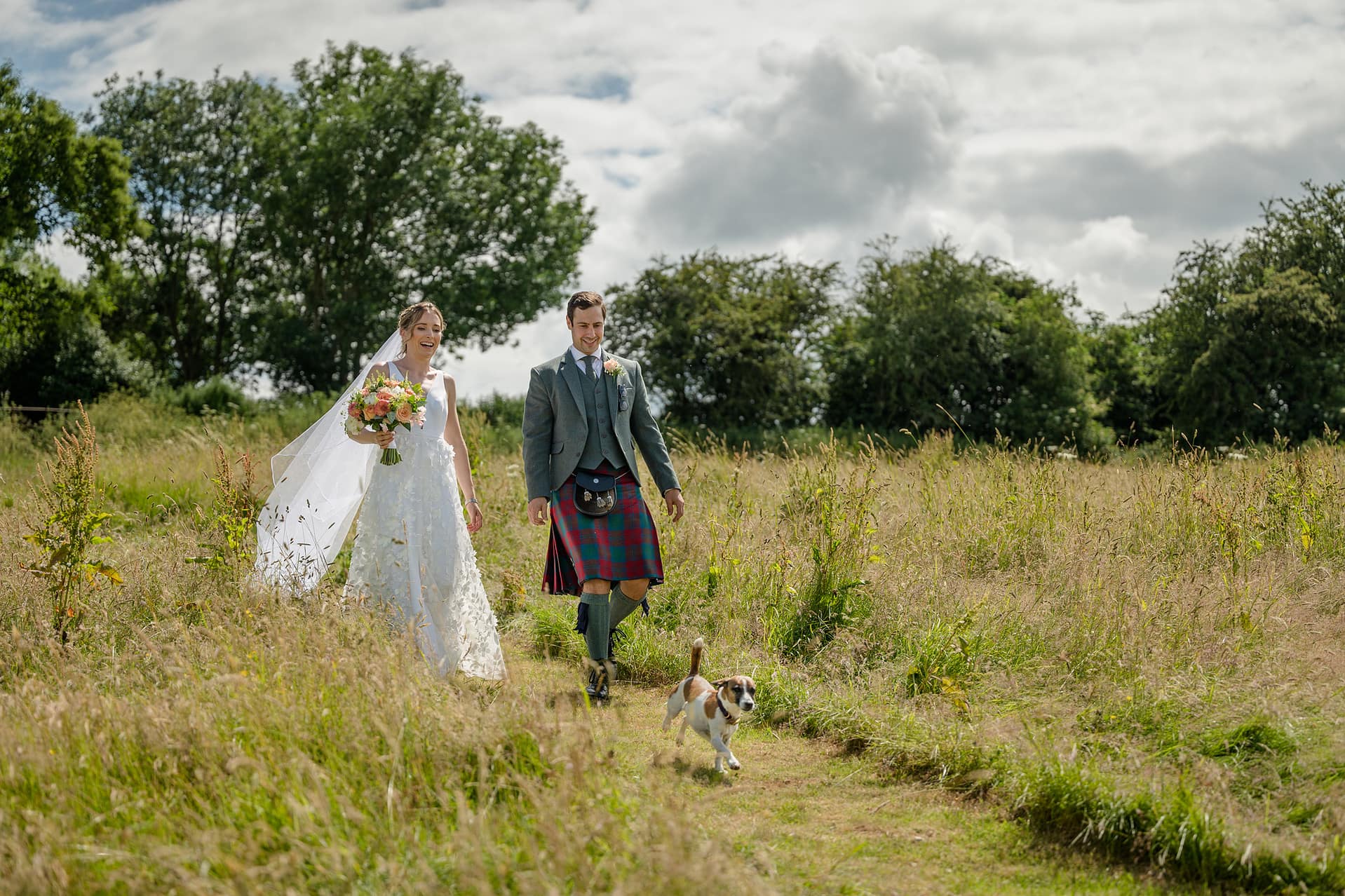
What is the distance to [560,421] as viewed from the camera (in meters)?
6.08

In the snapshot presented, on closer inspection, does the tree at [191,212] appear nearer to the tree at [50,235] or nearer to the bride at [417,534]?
the tree at [50,235]

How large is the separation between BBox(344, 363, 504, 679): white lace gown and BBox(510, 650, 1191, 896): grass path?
1320 millimetres

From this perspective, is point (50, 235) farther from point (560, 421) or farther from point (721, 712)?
point (721, 712)

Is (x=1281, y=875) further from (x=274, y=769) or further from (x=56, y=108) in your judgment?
(x=56, y=108)

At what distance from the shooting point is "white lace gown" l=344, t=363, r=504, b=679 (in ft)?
20.7

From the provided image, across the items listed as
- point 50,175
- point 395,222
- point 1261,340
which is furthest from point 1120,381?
point 50,175

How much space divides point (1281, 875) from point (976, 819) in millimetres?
1091

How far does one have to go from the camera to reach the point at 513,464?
12.2 metres

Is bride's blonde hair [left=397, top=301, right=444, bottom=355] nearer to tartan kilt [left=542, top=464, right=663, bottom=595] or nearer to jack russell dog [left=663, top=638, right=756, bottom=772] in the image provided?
tartan kilt [left=542, top=464, right=663, bottom=595]

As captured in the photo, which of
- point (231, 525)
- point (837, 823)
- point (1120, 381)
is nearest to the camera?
point (837, 823)

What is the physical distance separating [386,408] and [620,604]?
1780 mm

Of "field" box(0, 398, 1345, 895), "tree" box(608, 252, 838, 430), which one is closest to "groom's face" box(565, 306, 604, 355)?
"field" box(0, 398, 1345, 895)

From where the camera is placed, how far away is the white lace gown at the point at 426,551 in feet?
20.7

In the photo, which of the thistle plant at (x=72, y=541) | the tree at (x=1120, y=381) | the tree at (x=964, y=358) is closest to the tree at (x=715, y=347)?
the tree at (x=964, y=358)
